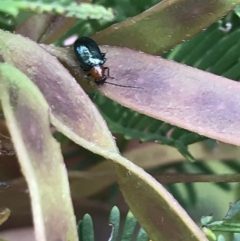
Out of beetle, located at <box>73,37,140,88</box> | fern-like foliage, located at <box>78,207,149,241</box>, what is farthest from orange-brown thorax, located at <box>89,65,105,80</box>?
fern-like foliage, located at <box>78,207,149,241</box>

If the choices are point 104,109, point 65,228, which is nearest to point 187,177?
point 104,109

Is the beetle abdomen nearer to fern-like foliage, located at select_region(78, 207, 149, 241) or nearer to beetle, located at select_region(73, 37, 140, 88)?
beetle, located at select_region(73, 37, 140, 88)

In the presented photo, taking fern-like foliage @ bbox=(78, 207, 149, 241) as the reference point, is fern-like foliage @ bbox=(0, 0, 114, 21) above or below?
above

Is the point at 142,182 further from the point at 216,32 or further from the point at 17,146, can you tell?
the point at 216,32

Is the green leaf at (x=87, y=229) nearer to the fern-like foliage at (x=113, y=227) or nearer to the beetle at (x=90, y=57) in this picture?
the fern-like foliage at (x=113, y=227)

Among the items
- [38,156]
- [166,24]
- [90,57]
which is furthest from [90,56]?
[38,156]

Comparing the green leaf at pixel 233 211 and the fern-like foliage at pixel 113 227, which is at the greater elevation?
the green leaf at pixel 233 211

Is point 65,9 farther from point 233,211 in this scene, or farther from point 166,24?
point 233,211

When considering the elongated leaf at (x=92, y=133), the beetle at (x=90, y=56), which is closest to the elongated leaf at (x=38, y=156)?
the elongated leaf at (x=92, y=133)
